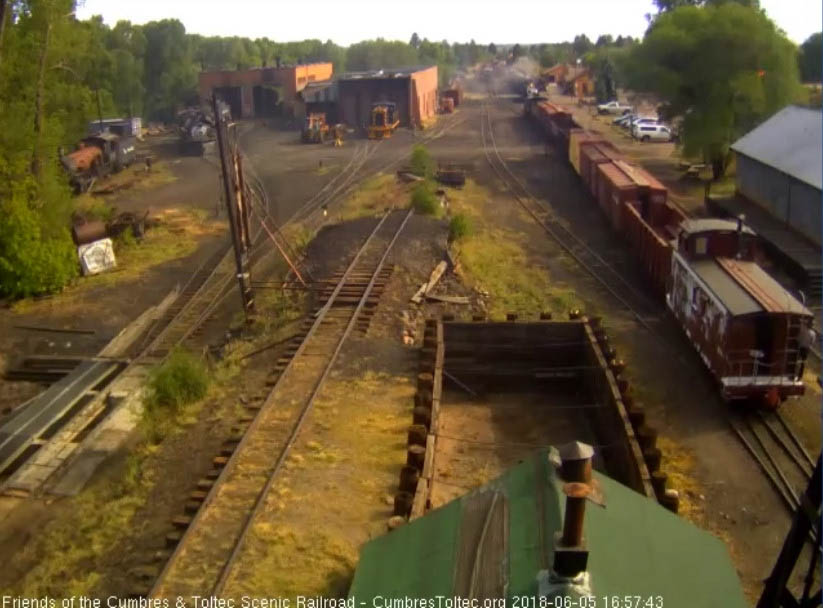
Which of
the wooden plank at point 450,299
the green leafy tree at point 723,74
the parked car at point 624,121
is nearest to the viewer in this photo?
the wooden plank at point 450,299

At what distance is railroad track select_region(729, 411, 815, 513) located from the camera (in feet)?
36.1

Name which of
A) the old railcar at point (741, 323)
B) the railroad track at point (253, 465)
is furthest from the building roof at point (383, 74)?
the old railcar at point (741, 323)

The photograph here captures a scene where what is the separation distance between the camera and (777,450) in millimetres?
11992

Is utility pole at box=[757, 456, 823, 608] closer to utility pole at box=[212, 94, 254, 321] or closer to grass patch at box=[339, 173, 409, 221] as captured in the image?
utility pole at box=[212, 94, 254, 321]

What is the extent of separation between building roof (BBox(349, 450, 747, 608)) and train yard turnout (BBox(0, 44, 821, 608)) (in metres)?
0.03

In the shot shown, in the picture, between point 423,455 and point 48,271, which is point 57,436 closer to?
point 423,455

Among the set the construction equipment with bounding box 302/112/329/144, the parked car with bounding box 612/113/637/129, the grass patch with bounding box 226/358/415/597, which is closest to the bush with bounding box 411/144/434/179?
the construction equipment with bounding box 302/112/329/144

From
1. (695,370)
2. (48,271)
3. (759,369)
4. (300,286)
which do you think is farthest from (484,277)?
(48,271)

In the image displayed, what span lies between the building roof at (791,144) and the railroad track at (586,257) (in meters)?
6.44

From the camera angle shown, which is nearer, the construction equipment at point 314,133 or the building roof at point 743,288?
the building roof at point 743,288

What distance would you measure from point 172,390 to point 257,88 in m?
55.3

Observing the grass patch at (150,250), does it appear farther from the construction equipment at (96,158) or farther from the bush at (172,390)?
the bush at (172,390)

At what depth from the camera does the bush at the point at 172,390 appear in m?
13.1

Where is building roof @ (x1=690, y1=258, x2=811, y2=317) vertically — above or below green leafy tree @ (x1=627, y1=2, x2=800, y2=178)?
below
